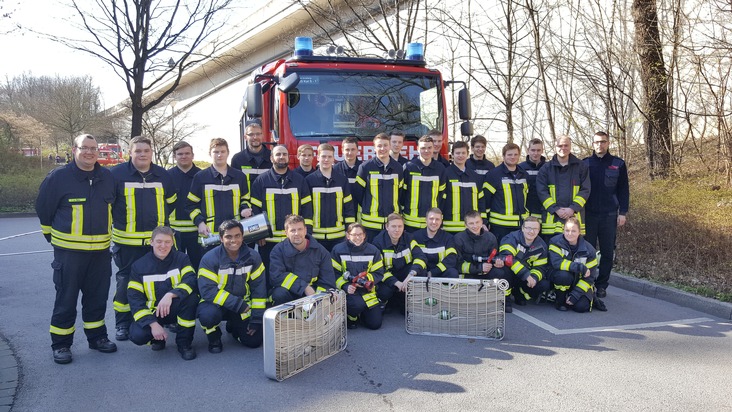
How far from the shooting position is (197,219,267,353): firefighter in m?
4.89

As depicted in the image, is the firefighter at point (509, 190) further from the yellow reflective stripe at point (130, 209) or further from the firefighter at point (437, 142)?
the yellow reflective stripe at point (130, 209)

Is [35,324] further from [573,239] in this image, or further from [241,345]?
[573,239]

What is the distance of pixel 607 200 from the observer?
22.3 ft

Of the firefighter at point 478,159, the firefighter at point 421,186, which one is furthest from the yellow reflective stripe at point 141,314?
the firefighter at point 478,159

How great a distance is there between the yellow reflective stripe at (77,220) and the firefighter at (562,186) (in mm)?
4775

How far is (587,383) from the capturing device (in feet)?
13.6

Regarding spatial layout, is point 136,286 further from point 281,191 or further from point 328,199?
point 328,199

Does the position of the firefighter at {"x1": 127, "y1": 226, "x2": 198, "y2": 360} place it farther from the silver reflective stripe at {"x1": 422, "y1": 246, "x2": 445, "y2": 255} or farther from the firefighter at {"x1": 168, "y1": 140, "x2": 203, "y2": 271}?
the silver reflective stripe at {"x1": 422, "y1": 246, "x2": 445, "y2": 255}

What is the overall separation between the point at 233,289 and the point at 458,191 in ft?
9.60

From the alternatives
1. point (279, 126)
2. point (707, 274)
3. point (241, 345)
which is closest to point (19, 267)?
point (279, 126)

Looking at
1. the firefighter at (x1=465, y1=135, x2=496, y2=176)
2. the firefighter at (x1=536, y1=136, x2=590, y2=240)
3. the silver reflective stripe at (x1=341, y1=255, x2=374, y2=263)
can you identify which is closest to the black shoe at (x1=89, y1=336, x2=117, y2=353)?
the silver reflective stripe at (x1=341, y1=255, x2=374, y2=263)

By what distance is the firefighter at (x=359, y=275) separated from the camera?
5.58m

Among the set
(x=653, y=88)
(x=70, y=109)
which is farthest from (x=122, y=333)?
(x=70, y=109)

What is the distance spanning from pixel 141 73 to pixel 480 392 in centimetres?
1222
